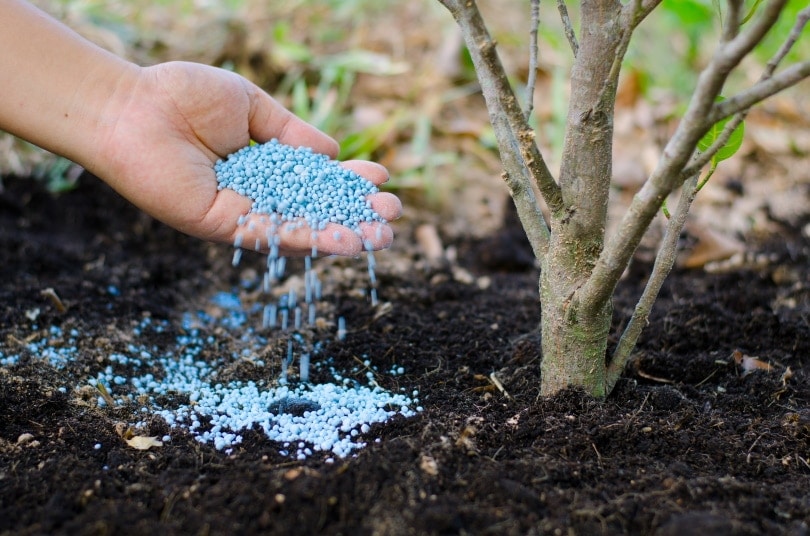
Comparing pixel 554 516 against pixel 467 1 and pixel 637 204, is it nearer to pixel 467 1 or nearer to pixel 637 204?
pixel 637 204

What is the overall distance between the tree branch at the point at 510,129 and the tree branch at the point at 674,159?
0.20m

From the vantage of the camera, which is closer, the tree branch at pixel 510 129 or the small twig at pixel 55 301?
the tree branch at pixel 510 129

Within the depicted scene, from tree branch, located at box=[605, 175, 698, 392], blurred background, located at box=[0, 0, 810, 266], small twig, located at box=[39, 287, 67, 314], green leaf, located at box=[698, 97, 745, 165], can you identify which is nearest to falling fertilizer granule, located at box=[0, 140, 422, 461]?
small twig, located at box=[39, 287, 67, 314]

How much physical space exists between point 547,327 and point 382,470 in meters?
0.61

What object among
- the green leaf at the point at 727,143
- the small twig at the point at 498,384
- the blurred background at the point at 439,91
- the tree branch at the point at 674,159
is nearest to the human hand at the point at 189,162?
the small twig at the point at 498,384

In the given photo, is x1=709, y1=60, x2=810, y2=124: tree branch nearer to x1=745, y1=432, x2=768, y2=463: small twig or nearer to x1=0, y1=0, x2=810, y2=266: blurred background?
x1=745, y1=432, x2=768, y2=463: small twig

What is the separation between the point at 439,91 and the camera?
4.34 metres

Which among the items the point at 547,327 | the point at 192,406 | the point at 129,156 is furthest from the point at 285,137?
the point at 547,327

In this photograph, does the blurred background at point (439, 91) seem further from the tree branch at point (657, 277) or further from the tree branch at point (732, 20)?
the tree branch at point (732, 20)

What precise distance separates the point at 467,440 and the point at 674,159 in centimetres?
77

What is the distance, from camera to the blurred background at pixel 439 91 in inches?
148

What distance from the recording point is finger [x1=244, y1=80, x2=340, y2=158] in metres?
2.35

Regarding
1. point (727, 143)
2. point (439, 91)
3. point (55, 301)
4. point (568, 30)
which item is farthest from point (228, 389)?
point (439, 91)

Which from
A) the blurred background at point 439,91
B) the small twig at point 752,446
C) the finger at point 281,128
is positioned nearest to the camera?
the small twig at point 752,446
